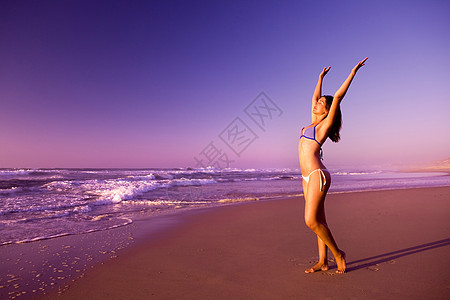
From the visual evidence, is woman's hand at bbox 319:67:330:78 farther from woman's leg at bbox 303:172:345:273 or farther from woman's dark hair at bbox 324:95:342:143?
woman's leg at bbox 303:172:345:273

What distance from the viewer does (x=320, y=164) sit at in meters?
3.01

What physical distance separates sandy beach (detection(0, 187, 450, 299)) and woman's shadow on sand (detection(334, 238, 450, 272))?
12mm

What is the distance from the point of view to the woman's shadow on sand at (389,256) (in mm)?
3273

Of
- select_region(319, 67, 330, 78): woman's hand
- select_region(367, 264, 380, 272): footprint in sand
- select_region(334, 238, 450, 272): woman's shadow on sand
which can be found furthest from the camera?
select_region(319, 67, 330, 78): woman's hand

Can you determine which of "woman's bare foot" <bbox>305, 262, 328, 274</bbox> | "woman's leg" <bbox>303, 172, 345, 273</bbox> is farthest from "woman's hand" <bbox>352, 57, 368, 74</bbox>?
"woman's bare foot" <bbox>305, 262, 328, 274</bbox>

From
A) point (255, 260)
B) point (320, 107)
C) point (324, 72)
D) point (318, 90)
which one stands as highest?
point (324, 72)

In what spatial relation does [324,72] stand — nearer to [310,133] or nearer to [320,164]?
[310,133]

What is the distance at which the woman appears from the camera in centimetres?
289

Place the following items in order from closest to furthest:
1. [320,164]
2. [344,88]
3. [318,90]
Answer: [344,88] → [320,164] → [318,90]

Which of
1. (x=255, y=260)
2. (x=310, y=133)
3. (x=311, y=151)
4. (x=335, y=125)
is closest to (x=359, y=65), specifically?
(x=335, y=125)

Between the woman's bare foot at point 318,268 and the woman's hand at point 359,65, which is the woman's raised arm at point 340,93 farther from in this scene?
the woman's bare foot at point 318,268

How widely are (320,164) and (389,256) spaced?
5.91ft

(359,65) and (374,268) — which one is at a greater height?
(359,65)

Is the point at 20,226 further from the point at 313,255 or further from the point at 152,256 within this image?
the point at 313,255
